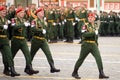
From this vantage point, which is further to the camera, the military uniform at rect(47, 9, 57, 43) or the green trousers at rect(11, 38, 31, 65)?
the military uniform at rect(47, 9, 57, 43)

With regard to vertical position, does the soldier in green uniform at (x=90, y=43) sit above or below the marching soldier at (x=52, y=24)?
above

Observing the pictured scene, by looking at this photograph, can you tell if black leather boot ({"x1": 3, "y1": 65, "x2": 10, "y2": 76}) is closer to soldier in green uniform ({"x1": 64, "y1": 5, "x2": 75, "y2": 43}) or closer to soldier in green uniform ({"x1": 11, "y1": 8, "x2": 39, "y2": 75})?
soldier in green uniform ({"x1": 11, "y1": 8, "x2": 39, "y2": 75})

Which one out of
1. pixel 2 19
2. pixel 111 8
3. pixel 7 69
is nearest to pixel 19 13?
pixel 2 19

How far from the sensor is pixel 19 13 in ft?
44.8

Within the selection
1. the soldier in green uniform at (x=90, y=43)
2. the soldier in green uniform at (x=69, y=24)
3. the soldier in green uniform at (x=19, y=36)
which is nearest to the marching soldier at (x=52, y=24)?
the soldier in green uniform at (x=69, y=24)

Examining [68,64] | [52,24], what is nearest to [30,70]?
[68,64]

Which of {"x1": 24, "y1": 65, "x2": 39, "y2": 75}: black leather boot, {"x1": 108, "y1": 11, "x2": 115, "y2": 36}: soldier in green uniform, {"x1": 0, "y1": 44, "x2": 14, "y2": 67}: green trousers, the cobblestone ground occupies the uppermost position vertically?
{"x1": 0, "y1": 44, "x2": 14, "y2": 67}: green trousers

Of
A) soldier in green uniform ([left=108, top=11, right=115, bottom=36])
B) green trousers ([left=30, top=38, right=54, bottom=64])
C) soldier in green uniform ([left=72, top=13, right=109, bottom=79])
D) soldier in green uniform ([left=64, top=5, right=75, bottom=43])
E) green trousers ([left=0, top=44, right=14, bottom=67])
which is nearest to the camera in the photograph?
soldier in green uniform ([left=72, top=13, right=109, bottom=79])

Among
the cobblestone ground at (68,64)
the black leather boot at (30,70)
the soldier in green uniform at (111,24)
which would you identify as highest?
the black leather boot at (30,70)

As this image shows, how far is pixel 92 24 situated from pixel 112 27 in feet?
55.0

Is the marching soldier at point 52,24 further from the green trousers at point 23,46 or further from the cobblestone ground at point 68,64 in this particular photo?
the green trousers at point 23,46

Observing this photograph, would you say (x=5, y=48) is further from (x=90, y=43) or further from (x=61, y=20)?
(x=61, y=20)

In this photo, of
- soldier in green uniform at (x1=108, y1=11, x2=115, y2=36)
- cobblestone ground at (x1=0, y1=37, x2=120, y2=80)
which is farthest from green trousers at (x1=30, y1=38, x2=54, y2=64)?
soldier in green uniform at (x1=108, y1=11, x2=115, y2=36)

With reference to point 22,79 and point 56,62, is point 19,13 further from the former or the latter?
point 56,62
